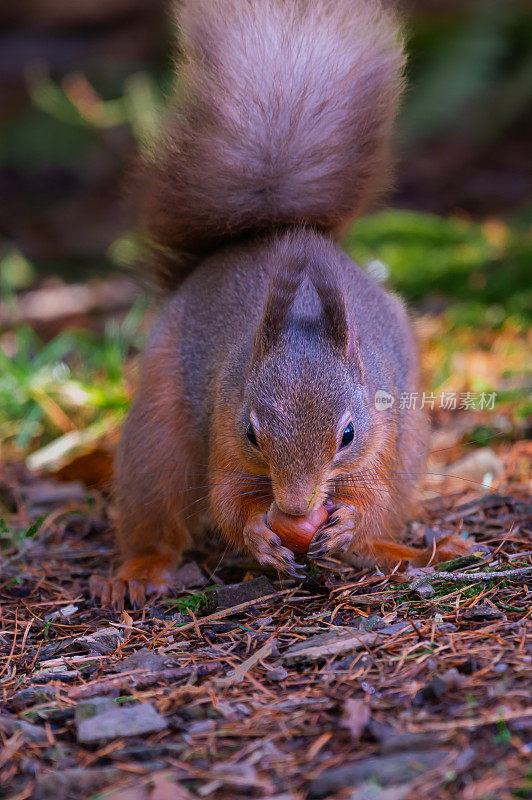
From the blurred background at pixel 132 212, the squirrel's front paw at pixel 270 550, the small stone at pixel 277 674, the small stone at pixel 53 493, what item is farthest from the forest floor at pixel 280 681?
the blurred background at pixel 132 212

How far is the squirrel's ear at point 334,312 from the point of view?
257 cm

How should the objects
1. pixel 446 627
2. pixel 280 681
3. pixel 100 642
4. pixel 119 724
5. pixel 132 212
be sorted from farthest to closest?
1. pixel 132 212
2. pixel 100 642
3. pixel 446 627
4. pixel 280 681
5. pixel 119 724

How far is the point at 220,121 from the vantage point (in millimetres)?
3068

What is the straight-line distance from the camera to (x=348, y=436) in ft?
8.34

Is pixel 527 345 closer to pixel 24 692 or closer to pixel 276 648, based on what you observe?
pixel 276 648

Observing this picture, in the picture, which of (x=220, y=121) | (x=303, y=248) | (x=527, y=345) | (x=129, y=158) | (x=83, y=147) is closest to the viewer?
(x=303, y=248)

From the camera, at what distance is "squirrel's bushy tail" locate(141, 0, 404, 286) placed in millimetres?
3035

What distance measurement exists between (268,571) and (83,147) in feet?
25.3

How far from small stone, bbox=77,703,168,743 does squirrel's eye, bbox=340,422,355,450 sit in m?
0.93

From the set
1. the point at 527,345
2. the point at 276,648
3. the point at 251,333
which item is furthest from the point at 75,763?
the point at 527,345

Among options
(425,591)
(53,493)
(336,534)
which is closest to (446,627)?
(425,591)

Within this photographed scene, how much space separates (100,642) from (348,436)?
933 mm

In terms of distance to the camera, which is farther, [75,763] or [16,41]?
[16,41]

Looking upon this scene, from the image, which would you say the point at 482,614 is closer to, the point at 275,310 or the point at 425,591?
the point at 425,591
